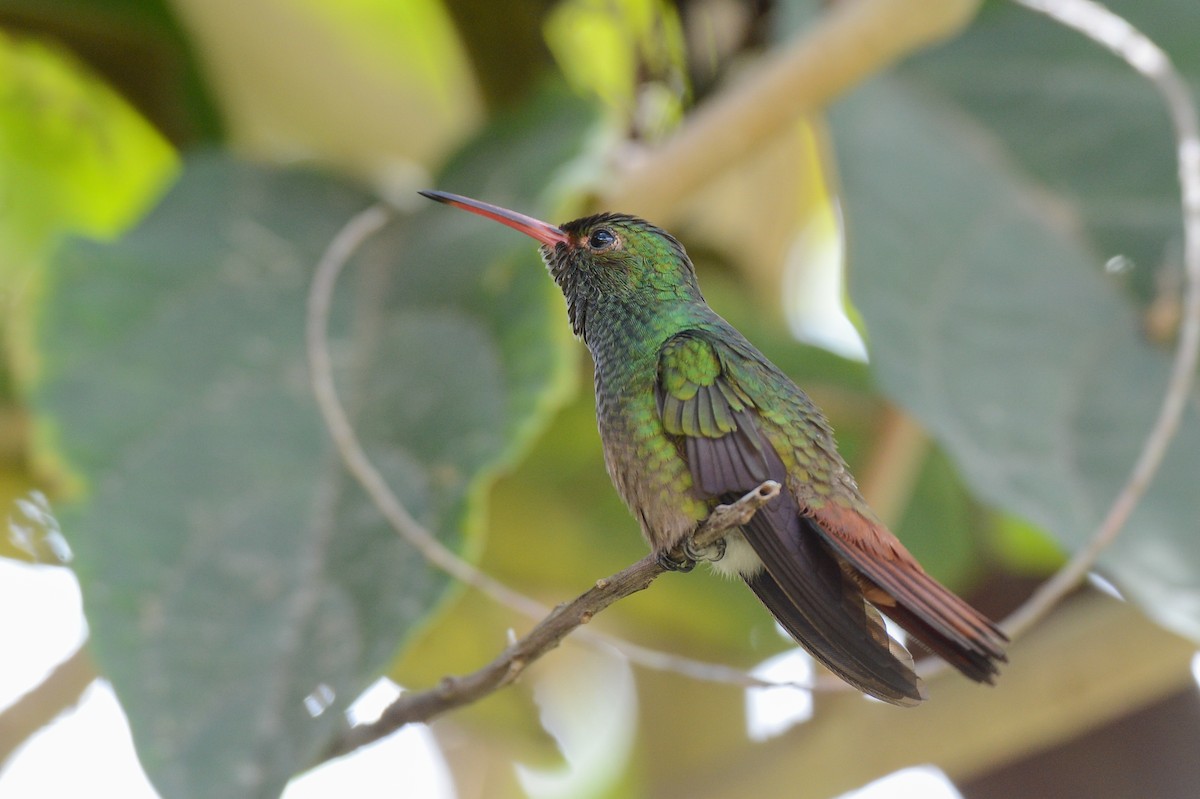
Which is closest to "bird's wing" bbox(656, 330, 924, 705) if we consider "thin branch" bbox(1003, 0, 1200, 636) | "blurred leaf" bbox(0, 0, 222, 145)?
"thin branch" bbox(1003, 0, 1200, 636)

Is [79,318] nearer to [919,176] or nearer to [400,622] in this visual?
[400,622]

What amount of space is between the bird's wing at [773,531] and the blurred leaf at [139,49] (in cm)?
202

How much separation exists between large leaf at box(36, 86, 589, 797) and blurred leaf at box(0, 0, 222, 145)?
58 centimetres

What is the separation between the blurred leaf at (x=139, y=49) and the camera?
108 inches

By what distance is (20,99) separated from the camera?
302cm

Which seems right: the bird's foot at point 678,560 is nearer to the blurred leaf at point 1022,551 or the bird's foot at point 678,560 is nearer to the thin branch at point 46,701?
the thin branch at point 46,701

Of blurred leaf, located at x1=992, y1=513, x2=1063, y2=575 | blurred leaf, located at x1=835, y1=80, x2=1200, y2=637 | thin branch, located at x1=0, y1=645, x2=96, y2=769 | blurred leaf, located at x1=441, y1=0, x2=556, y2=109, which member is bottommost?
blurred leaf, located at x1=992, y1=513, x2=1063, y2=575

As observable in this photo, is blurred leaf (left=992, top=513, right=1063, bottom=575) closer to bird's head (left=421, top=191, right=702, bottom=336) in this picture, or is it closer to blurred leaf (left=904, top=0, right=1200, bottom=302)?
blurred leaf (left=904, top=0, right=1200, bottom=302)

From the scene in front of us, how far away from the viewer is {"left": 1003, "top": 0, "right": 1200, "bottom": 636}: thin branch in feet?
4.22

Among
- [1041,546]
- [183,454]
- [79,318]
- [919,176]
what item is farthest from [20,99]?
[1041,546]

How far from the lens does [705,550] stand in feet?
3.41

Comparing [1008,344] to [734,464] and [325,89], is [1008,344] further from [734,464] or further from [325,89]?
[325,89]

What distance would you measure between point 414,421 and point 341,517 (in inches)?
6.9

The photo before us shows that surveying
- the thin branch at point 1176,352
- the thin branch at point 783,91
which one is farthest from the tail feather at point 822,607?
the thin branch at point 783,91
